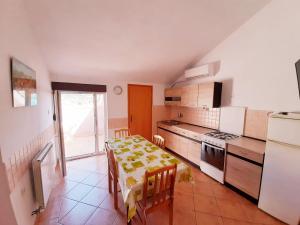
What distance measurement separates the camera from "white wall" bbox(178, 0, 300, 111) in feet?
6.25

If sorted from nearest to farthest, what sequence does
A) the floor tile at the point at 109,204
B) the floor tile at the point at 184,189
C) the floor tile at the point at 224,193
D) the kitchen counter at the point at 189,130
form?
the floor tile at the point at 109,204, the floor tile at the point at 224,193, the floor tile at the point at 184,189, the kitchen counter at the point at 189,130

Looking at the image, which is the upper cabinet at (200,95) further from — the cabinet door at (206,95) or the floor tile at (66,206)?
the floor tile at (66,206)

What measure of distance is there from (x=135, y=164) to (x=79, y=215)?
1.07 meters

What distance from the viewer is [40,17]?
5.36 feet

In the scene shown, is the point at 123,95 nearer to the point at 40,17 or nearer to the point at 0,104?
the point at 40,17

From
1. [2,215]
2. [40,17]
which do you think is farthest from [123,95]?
[2,215]

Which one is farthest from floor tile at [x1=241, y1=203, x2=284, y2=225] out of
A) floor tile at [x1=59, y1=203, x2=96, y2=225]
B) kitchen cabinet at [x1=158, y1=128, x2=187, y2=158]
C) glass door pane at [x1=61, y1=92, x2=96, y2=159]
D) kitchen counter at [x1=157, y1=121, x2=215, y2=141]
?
glass door pane at [x1=61, y1=92, x2=96, y2=159]

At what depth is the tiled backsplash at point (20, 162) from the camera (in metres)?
1.16

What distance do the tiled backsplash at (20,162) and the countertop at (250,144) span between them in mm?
2700

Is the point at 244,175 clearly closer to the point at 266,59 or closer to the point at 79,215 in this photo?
the point at 266,59

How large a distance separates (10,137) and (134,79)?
9.17 feet

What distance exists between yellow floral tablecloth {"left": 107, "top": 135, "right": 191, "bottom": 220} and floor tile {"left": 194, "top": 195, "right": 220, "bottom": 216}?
28.4 inches

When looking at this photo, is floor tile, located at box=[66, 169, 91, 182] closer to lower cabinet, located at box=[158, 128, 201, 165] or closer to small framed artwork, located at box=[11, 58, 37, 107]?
small framed artwork, located at box=[11, 58, 37, 107]

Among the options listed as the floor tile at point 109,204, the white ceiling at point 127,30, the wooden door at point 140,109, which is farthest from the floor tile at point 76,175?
the white ceiling at point 127,30
